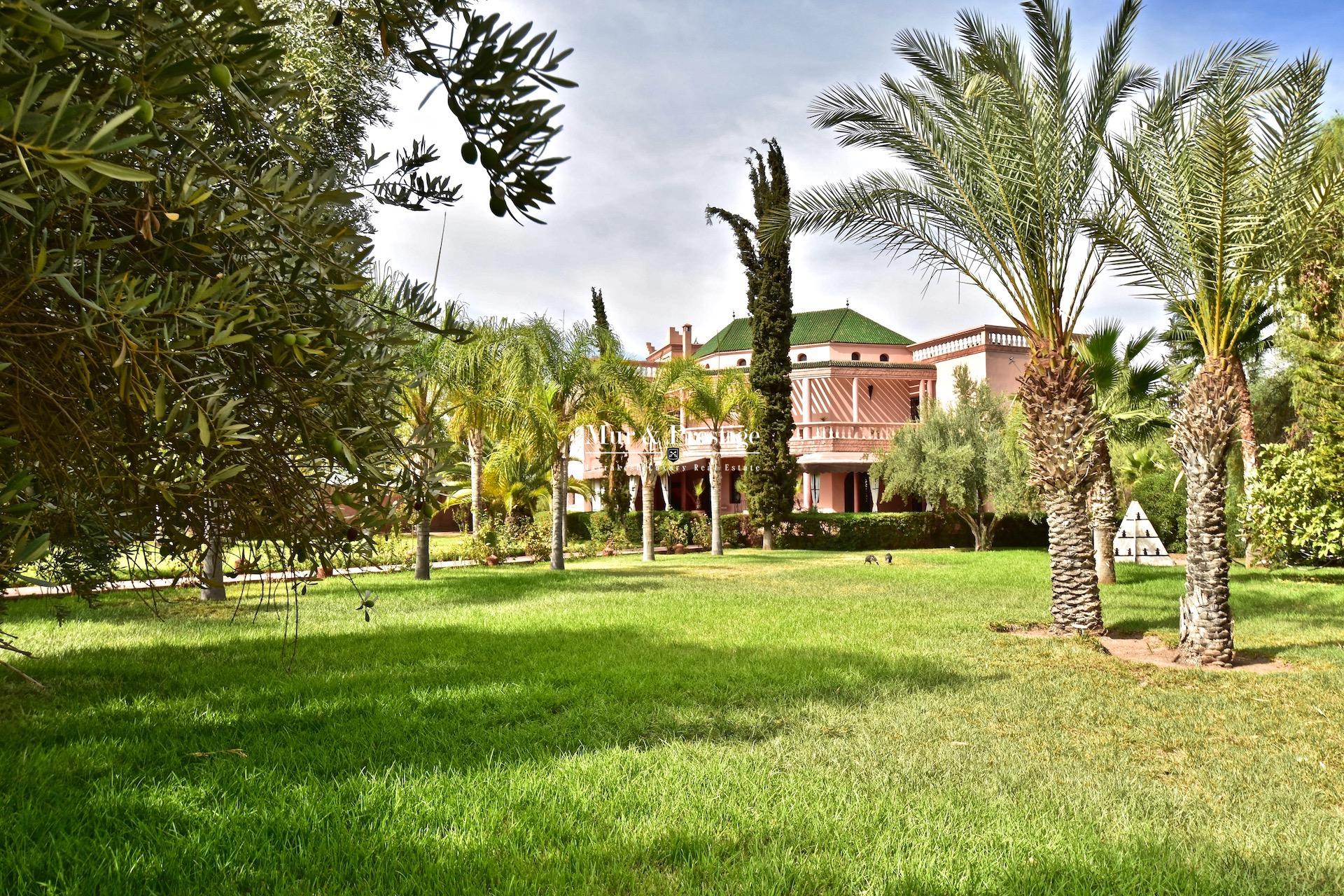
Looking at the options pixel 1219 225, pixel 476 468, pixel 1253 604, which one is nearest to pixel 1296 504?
pixel 1253 604

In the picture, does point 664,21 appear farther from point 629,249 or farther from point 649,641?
point 629,249

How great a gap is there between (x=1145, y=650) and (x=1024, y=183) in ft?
18.9

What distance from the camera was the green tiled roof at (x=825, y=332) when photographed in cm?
4044

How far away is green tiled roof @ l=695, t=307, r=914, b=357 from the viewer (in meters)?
40.4

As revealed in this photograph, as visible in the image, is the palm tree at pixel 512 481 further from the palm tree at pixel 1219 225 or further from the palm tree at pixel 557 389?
the palm tree at pixel 1219 225

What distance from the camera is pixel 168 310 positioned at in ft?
5.79

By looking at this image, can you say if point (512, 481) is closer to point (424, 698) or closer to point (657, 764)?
point (424, 698)

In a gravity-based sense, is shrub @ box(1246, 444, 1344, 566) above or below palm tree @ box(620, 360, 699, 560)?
below

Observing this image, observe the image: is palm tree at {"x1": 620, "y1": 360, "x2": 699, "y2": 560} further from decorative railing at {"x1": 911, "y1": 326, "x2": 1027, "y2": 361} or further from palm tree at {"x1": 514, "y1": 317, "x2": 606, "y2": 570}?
decorative railing at {"x1": 911, "y1": 326, "x2": 1027, "y2": 361}

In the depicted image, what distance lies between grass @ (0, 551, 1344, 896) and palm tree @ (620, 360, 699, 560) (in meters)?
13.0

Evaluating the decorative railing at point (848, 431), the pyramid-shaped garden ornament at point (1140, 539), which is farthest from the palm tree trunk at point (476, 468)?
the pyramid-shaped garden ornament at point (1140, 539)

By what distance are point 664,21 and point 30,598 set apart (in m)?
15.5

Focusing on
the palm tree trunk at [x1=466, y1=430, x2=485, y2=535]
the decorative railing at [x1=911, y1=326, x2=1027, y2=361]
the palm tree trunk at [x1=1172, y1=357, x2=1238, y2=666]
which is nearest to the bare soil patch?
the palm tree trunk at [x1=1172, y1=357, x2=1238, y2=666]

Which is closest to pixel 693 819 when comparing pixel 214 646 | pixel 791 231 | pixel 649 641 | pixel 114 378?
pixel 114 378
